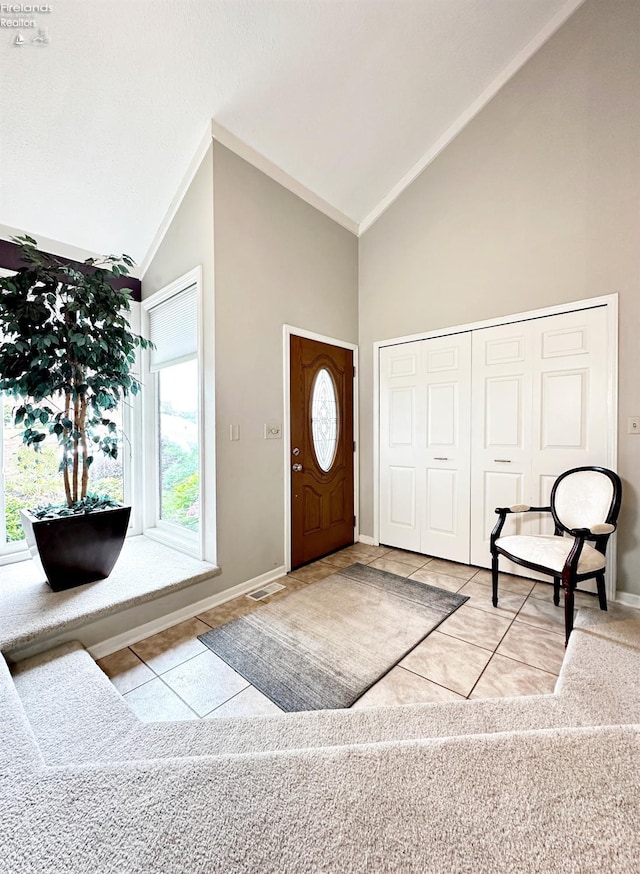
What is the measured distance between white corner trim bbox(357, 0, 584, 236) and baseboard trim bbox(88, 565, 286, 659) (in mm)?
3658

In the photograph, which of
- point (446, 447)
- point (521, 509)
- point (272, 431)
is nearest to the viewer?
point (521, 509)

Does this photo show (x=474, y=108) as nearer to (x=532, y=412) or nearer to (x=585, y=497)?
(x=532, y=412)

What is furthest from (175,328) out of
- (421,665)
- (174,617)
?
(421,665)

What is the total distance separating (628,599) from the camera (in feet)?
8.43

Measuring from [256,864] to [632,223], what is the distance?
367cm

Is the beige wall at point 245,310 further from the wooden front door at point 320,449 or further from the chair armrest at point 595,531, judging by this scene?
the chair armrest at point 595,531

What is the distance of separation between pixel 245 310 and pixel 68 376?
1294mm

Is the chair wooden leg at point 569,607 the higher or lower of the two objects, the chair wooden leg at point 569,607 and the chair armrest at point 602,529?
the lower

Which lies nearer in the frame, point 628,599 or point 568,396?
point 628,599

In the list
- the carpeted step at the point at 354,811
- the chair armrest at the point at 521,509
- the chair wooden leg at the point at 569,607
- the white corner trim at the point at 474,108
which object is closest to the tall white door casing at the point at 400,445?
the chair armrest at the point at 521,509

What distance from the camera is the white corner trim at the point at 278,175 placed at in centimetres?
267

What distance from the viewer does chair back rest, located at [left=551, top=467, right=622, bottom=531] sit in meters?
2.45

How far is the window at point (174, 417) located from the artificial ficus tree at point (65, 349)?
488 mm

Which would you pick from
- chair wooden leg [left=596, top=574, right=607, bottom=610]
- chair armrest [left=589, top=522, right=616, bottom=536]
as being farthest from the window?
chair wooden leg [left=596, top=574, right=607, bottom=610]
